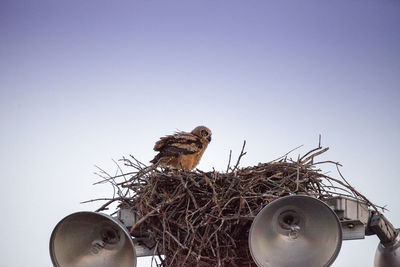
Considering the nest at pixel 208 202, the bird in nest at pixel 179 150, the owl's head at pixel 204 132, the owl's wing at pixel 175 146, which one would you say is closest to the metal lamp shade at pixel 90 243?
the nest at pixel 208 202

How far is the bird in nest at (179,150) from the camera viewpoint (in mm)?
7059

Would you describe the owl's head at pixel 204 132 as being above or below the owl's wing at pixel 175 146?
above

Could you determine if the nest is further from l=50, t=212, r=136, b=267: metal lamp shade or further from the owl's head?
the owl's head

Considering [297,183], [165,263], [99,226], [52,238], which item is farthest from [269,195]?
[52,238]

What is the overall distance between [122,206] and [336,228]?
205cm

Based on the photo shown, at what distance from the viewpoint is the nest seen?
4.74 metres

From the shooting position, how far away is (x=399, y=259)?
16.2 feet

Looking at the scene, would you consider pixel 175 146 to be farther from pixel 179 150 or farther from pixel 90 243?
pixel 90 243

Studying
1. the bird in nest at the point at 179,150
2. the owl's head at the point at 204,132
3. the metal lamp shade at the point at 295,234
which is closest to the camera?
the metal lamp shade at the point at 295,234

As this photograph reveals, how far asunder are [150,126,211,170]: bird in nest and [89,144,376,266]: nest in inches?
66.8

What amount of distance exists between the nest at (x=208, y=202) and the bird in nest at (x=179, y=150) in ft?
5.57

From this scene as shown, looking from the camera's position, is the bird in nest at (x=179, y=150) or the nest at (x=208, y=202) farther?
the bird in nest at (x=179, y=150)

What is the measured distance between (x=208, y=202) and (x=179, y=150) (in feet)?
7.50

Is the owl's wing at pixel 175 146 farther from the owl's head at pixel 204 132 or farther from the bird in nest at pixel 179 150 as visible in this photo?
the owl's head at pixel 204 132
